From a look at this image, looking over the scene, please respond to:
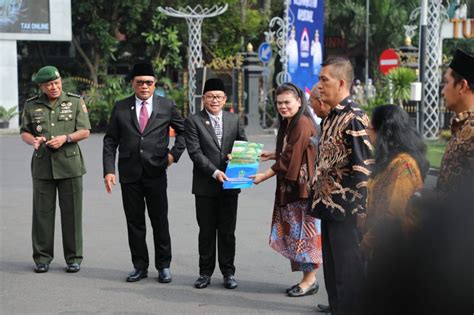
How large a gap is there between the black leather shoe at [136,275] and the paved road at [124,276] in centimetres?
5

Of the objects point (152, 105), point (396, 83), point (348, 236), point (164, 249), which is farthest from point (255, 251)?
point (396, 83)

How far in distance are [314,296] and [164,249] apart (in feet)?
4.60

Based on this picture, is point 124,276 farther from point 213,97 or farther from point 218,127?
point 213,97

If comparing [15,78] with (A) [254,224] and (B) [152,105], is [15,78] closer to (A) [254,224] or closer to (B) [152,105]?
(A) [254,224]

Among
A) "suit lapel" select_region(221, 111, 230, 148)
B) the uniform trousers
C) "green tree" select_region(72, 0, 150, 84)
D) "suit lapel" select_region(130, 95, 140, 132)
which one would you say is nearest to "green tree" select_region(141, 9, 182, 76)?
"green tree" select_region(72, 0, 150, 84)

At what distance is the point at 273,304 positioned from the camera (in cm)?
597

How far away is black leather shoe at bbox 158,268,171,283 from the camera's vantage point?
21.7ft

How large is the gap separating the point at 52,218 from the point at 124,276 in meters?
0.90

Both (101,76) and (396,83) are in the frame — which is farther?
(101,76)

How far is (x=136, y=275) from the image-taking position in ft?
21.9

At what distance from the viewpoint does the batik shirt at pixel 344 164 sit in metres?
4.73

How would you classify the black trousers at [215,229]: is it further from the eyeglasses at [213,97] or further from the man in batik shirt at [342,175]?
the man in batik shirt at [342,175]

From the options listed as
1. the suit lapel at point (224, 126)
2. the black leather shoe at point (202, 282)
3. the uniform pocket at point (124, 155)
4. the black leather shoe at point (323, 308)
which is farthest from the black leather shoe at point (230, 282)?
the uniform pocket at point (124, 155)

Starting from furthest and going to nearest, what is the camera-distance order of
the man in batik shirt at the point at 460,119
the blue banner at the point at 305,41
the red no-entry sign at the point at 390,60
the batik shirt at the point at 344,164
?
the red no-entry sign at the point at 390,60 → the blue banner at the point at 305,41 → the batik shirt at the point at 344,164 → the man in batik shirt at the point at 460,119
